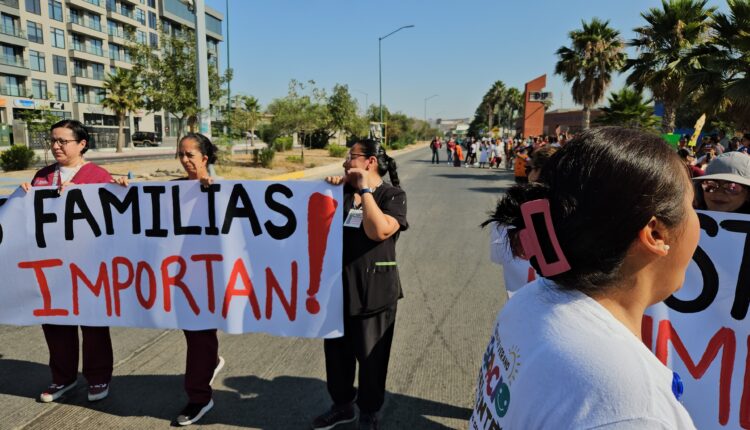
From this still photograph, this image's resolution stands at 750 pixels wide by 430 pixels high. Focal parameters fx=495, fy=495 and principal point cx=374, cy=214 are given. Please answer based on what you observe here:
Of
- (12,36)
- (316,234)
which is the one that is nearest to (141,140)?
(12,36)

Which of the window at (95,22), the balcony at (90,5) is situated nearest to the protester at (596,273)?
the balcony at (90,5)

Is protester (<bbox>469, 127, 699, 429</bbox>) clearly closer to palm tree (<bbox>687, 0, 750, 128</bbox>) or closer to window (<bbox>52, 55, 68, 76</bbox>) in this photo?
palm tree (<bbox>687, 0, 750, 128</bbox>)

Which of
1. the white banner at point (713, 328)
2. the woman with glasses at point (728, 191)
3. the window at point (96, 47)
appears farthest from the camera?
the window at point (96, 47)

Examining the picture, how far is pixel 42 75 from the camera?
5384 centimetres

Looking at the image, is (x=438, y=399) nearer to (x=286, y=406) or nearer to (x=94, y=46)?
(x=286, y=406)

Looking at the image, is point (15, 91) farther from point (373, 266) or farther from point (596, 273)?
point (596, 273)

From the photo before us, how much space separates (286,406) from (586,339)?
2.82 meters

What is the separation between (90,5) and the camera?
58031 millimetres

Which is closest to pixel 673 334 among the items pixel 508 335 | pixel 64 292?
pixel 508 335

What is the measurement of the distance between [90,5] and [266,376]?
6839 centimetres

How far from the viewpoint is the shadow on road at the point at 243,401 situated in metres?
3.15

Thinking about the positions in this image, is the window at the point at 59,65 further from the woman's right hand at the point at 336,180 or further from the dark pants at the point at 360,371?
the dark pants at the point at 360,371

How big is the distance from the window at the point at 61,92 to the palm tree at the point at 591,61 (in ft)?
177

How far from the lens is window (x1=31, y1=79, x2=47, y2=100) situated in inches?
2071
